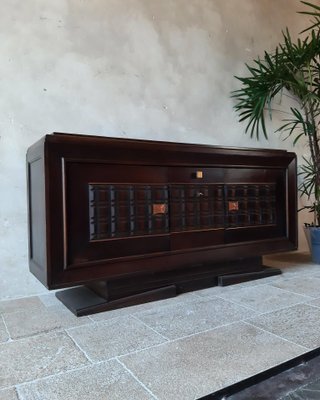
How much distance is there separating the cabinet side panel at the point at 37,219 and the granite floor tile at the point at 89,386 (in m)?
0.59

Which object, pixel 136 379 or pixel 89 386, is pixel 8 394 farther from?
pixel 136 379

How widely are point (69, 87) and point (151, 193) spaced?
0.89m

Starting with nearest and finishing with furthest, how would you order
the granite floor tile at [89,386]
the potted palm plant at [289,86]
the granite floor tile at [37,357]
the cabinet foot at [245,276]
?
Result: the granite floor tile at [89,386]
the granite floor tile at [37,357]
the cabinet foot at [245,276]
the potted palm plant at [289,86]

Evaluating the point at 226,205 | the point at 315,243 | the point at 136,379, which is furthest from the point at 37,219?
the point at 315,243

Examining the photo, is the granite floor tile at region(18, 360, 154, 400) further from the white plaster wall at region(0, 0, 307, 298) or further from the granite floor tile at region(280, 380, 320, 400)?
the white plaster wall at region(0, 0, 307, 298)

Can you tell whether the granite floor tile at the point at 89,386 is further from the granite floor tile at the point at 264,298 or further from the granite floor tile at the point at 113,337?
the granite floor tile at the point at 264,298

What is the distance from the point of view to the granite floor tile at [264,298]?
1785mm

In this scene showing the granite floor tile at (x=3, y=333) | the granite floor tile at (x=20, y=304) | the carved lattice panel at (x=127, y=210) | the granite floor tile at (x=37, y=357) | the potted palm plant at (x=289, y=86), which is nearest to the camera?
the granite floor tile at (x=37, y=357)

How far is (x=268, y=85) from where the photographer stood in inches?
109

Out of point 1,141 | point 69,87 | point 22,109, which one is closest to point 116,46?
point 69,87

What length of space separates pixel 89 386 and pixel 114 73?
6.18 feet

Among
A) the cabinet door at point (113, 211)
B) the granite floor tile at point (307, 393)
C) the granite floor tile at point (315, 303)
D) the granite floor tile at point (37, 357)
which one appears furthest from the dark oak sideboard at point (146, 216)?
the granite floor tile at point (307, 393)

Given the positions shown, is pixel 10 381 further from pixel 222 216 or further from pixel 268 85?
pixel 268 85

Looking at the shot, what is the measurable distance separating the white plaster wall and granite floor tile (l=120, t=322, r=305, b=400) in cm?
113
